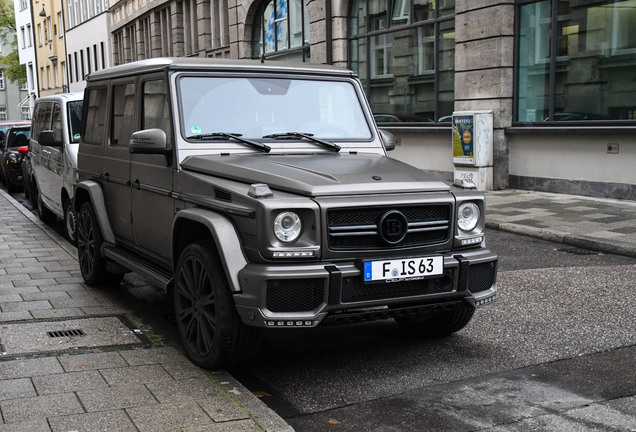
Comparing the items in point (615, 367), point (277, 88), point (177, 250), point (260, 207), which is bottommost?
point (615, 367)

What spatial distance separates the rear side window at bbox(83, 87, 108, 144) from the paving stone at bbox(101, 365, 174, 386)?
2.89 meters

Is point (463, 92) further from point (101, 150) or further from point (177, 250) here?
point (177, 250)

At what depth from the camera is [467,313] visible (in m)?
5.35

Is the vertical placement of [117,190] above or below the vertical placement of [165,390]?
above

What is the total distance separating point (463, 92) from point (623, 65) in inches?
146

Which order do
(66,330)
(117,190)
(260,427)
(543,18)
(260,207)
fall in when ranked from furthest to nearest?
(543,18) → (117,190) → (66,330) → (260,207) → (260,427)

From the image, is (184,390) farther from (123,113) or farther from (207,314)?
(123,113)

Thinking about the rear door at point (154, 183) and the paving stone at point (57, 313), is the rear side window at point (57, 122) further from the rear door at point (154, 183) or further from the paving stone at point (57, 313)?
the rear door at point (154, 183)

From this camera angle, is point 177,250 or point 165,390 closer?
point 165,390

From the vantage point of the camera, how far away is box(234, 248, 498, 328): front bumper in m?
4.30

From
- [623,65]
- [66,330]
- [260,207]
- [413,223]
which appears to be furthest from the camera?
[623,65]

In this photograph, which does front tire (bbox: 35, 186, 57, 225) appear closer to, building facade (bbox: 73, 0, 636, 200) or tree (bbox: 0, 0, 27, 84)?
building facade (bbox: 73, 0, 636, 200)

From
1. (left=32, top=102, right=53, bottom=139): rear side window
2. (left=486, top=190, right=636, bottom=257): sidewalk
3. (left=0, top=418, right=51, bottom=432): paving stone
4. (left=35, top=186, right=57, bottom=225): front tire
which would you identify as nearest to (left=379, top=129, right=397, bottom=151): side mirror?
(left=0, top=418, right=51, bottom=432): paving stone

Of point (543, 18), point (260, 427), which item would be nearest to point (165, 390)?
point (260, 427)
